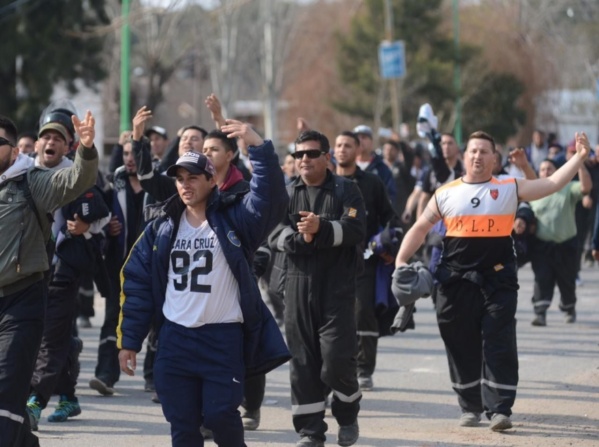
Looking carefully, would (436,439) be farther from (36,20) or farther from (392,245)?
(36,20)

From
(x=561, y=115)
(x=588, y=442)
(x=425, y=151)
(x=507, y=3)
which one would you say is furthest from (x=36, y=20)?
(x=507, y=3)

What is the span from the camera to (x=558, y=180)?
27.6 feet

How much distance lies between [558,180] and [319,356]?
197 centimetres

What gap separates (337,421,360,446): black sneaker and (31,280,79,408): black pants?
6.66 feet

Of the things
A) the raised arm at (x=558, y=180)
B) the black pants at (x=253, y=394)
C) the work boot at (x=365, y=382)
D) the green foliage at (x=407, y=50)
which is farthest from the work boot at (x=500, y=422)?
the green foliage at (x=407, y=50)

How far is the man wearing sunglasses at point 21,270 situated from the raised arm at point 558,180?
3.27 metres

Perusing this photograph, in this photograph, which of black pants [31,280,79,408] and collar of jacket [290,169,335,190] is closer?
collar of jacket [290,169,335,190]

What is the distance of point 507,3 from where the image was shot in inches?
2280

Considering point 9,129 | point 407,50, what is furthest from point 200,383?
point 407,50

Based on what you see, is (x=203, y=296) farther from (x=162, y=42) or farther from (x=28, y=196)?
(x=162, y=42)

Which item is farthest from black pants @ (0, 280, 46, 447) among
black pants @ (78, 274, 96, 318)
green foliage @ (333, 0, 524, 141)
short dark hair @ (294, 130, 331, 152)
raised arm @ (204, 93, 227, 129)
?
green foliage @ (333, 0, 524, 141)

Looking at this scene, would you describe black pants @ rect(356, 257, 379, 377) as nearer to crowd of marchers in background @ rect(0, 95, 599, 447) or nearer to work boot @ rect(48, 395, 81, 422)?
crowd of marchers in background @ rect(0, 95, 599, 447)

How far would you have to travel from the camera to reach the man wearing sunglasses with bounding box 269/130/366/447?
8.03 metres

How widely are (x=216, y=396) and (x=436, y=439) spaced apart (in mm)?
2594
